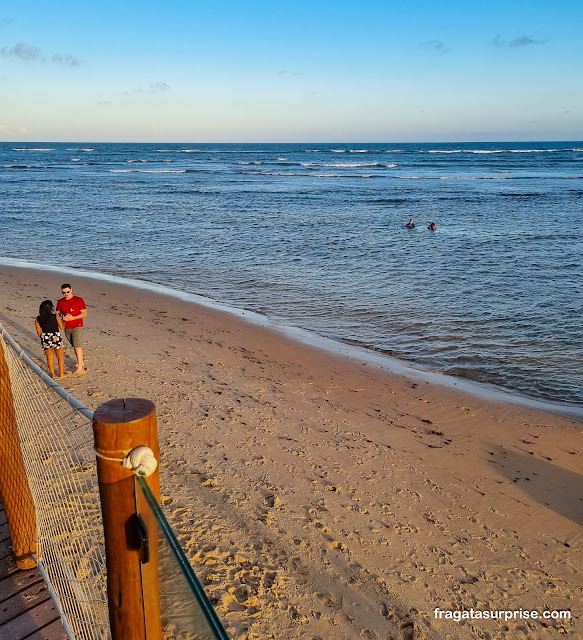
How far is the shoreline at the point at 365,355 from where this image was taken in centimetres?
896

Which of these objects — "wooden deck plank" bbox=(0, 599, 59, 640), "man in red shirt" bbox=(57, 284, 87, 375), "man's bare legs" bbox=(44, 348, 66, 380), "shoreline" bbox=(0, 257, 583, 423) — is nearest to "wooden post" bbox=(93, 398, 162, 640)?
"wooden deck plank" bbox=(0, 599, 59, 640)

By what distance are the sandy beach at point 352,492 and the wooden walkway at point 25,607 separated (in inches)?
47.1

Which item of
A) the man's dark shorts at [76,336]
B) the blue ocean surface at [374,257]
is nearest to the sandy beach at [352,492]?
the man's dark shorts at [76,336]

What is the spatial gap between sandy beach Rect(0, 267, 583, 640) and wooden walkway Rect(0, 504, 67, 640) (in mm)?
1196

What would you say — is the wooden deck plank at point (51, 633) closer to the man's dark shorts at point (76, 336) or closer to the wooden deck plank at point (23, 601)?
the wooden deck plank at point (23, 601)

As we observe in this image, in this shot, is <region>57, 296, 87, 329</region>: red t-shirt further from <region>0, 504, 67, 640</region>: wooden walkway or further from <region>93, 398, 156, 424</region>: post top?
<region>93, 398, 156, 424</region>: post top

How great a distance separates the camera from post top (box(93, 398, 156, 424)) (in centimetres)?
186

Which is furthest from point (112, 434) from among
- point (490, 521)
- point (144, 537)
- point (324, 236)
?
point (324, 236)

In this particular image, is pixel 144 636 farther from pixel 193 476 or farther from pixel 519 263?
pixel 519 263

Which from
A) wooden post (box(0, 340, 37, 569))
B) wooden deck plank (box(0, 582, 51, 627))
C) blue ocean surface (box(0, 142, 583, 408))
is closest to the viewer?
wooden deck plank (box(0, 582, 51, 627))

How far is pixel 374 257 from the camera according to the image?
2127cm

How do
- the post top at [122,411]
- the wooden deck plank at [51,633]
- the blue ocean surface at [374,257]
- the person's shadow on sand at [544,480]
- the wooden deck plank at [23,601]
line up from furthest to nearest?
1. the blue ocean surface at [374,257]
2. the person's shadow on sand at [544,480]
3. the wooden deck plank at [23,601]
4. the wooden deck plank at [51,633]
5. the post top at [122,411]

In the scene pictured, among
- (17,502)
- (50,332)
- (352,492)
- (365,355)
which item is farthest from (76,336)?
(365,355)

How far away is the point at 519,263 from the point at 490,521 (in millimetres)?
16094
